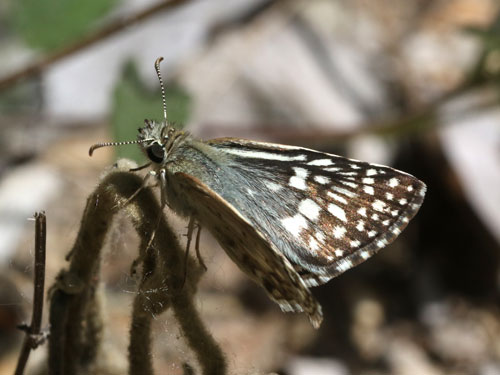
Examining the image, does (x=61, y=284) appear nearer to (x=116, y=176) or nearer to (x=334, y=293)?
(x=116, y=176)

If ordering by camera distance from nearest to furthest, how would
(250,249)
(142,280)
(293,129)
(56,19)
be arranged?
(142,280), (250,249), (56,19), (293,129)

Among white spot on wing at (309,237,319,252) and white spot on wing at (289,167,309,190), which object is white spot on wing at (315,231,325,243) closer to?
white spot on wing at (309,237,319,252)

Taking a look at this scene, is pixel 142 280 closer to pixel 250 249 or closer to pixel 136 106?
pixel 250 249

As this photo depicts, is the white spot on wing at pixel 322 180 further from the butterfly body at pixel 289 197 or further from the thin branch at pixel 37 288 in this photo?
the thin branch at pixel 37 288

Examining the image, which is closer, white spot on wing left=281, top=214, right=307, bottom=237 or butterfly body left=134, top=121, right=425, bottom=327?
butterfly body left=134, top=121, right=425, bottom=327

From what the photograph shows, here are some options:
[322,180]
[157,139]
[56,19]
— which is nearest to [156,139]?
[157,139]

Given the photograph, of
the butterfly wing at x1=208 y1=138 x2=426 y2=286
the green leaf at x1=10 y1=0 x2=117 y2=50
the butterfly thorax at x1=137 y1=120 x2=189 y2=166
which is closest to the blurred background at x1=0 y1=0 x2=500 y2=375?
the green leaf at x1=10 y1=0 x2=117 y2=50
